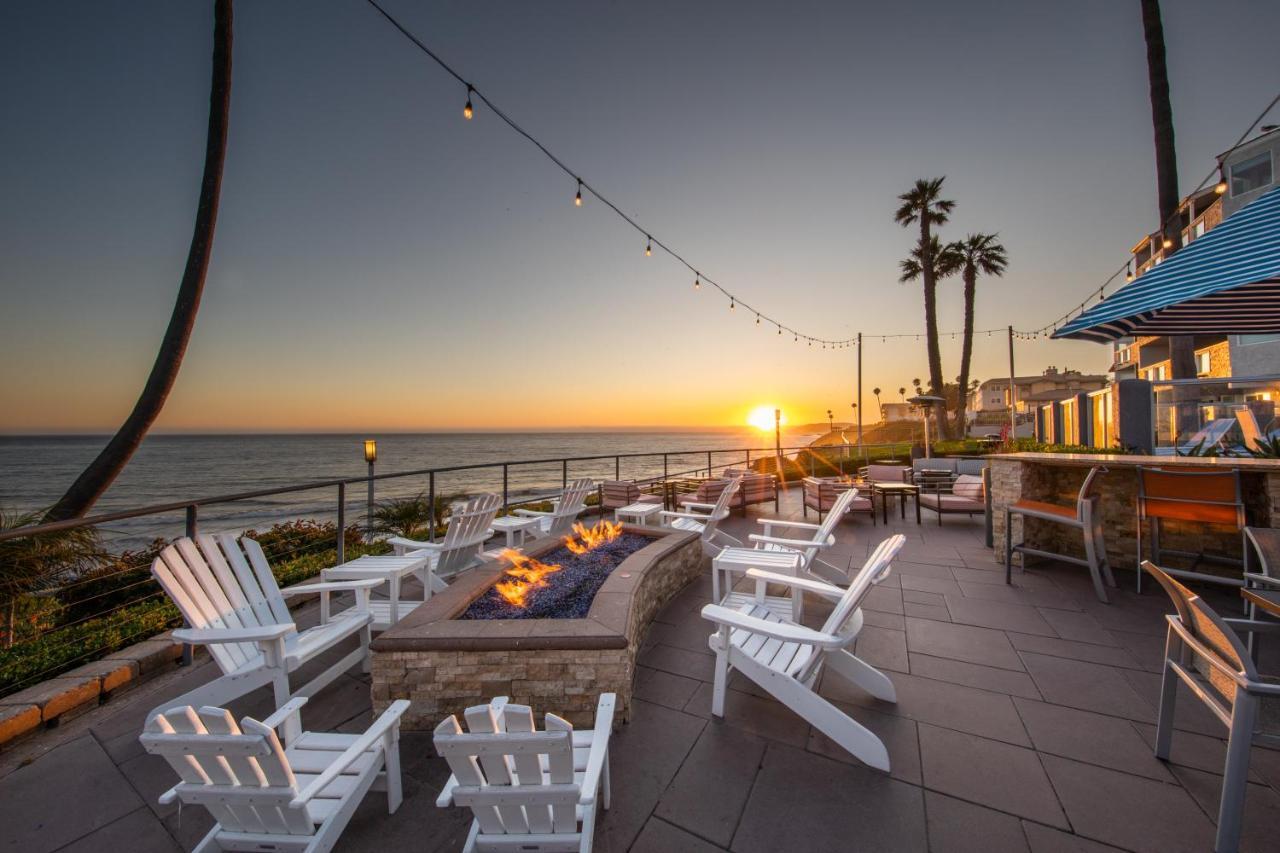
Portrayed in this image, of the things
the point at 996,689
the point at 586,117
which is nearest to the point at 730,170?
the point at 586,117

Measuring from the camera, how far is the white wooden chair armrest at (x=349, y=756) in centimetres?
120

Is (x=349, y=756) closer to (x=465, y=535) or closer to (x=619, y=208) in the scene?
(x=465, y=535)

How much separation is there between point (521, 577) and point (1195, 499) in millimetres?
4858

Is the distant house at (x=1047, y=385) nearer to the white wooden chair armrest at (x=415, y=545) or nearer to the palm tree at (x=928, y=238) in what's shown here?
the palm tree at (x=928, y=238)

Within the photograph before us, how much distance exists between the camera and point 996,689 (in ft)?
7.68

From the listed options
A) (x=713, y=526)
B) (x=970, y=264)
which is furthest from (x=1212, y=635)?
(x=970, y=264)

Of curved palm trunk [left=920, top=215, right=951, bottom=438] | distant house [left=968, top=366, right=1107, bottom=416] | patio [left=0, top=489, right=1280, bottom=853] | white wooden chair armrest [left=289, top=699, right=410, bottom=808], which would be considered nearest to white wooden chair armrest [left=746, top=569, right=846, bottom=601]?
patio [left=0, top=489, right=1280, bottom=853]

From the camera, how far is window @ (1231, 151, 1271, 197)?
14.0m

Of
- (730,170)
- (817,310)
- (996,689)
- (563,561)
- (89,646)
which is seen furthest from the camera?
(817,310)

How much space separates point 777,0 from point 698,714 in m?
8.39

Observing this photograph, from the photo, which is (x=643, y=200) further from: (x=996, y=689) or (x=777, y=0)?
(x=996, y=689)

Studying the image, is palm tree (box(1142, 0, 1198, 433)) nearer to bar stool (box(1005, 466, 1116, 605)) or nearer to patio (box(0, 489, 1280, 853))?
bar stool (box(1005, 466, 1116, 605))

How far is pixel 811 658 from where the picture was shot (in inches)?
81.8

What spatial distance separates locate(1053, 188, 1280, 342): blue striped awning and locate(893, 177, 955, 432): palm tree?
1282 cm
